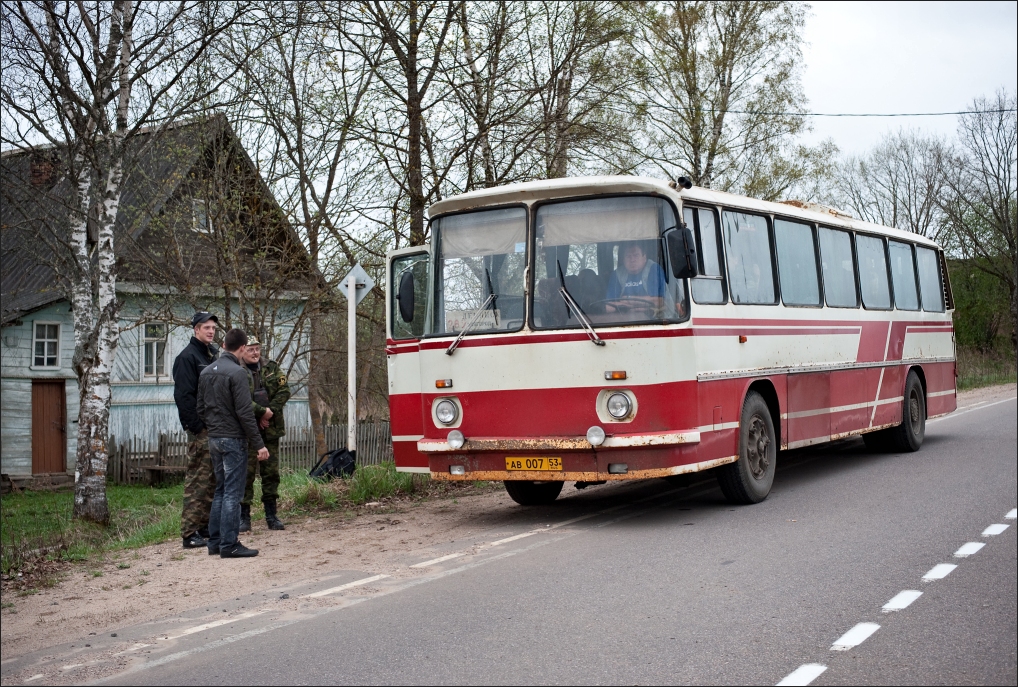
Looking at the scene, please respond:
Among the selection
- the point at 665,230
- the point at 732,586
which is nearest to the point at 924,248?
the point at 665,230

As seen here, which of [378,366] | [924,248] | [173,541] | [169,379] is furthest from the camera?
[169,379]

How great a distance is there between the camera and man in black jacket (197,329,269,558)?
9570 mm

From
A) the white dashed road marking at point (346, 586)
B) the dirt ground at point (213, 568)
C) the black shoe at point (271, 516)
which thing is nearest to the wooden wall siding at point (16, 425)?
the dirt ground at point (213, 568)

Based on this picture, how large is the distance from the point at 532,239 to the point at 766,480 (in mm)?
3546

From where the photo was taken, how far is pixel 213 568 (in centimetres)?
921

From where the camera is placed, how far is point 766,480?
11.6m

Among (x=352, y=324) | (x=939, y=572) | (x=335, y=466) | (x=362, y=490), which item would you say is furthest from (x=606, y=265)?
(x=335, y=466)

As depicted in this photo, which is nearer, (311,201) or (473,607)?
(473,607)

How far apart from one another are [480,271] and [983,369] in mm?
33758

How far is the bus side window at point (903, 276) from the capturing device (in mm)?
16250

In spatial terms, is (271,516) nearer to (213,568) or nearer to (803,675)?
(213,568)

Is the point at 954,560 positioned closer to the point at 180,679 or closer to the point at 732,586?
the point at 732,586

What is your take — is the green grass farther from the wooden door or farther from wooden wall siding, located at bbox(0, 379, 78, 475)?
the wooden door

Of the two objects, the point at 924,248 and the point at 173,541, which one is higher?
the point at 924,248
